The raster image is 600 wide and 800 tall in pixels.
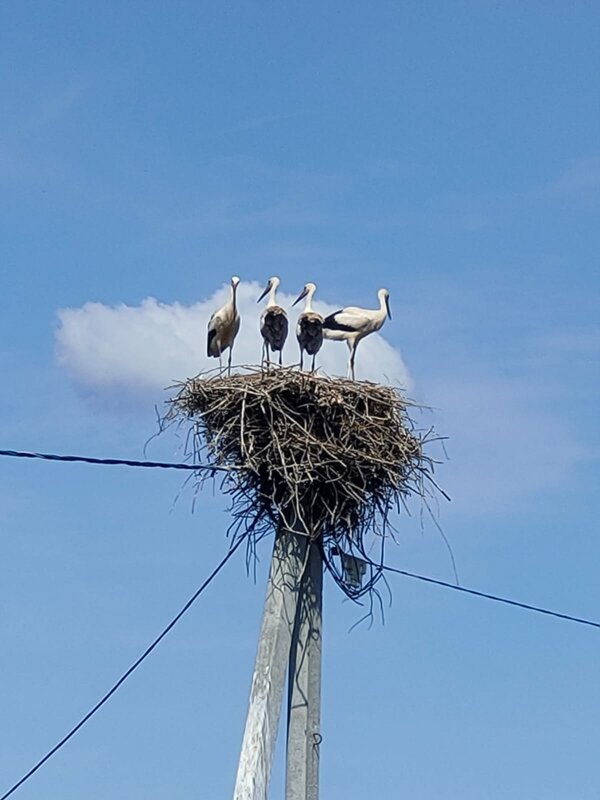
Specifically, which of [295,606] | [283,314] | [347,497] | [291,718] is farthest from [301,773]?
[283,314]

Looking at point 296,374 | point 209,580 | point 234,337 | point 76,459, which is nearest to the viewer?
point 76,459

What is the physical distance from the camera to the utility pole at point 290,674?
24.8 feet

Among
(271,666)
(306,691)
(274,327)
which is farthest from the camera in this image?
(274,327)

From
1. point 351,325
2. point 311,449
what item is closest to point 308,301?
point 351,325

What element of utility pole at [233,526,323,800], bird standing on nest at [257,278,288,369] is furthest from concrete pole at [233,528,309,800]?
bird standing on nest at [257,278,288,369]

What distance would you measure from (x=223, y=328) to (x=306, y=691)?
19.9 feet

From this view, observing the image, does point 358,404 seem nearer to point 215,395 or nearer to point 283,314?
point 215,395

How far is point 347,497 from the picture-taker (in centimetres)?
865

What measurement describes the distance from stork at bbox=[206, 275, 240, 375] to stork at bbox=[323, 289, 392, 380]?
32.0 inches

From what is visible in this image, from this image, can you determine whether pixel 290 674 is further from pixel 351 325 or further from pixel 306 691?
pixel 351 325

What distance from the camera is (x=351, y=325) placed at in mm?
13711

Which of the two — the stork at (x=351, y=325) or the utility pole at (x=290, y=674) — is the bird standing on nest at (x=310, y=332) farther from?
the utility pole at (x=290, y=674)

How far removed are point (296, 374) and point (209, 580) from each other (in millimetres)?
1342

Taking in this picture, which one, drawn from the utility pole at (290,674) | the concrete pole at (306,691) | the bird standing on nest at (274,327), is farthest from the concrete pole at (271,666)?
the bird standing on nest at (274,327)
